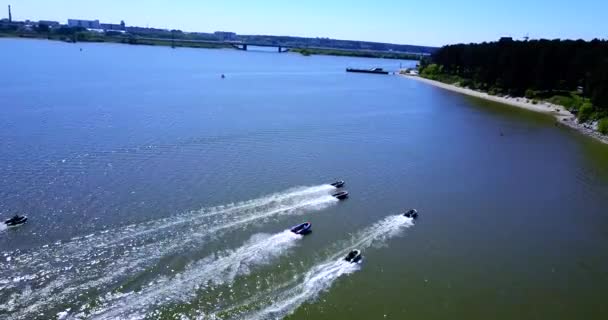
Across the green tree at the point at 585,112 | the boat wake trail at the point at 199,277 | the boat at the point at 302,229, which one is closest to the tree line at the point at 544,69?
the green tree at the point at 585,112

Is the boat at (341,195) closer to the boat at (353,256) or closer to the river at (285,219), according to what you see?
the river at (285,219)

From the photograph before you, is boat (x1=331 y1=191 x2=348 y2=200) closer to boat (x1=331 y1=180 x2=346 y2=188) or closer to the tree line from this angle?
boat (x1=331 y1=180 x2=346 y2=188)

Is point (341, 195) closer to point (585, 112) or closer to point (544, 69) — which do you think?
point (585, 112)

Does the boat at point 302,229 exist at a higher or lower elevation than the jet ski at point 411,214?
higher

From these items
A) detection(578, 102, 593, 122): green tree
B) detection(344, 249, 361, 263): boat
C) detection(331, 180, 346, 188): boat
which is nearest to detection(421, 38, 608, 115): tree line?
detection(578, 102, 593, 122): green tree

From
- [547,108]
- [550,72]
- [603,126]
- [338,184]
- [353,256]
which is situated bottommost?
[353,256]

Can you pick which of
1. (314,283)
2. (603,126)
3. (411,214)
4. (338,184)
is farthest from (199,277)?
(603,126)

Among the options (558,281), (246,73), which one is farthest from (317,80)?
(558,281)
